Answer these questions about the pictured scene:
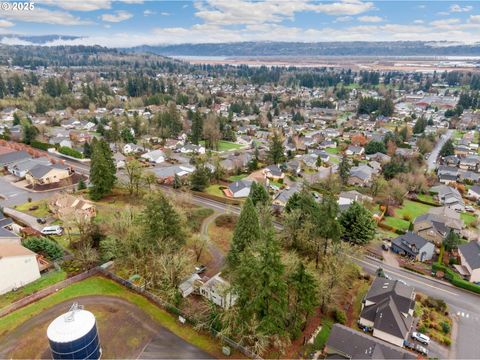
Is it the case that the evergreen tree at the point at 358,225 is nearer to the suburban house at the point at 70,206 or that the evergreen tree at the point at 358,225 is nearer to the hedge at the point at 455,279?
the hedge at the point at 455,279

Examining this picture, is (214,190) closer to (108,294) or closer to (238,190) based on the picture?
(238,190)

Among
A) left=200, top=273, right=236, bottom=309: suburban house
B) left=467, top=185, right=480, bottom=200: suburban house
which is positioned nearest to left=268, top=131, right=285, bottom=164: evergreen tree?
left=467, top=185, right=480, bottom=200: suburban house

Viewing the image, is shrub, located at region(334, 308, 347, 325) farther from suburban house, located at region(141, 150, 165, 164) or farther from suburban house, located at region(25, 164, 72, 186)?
suburban house, located at region(141, 150, 165, 164)

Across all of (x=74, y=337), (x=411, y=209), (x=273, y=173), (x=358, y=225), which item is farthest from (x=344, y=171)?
(x=74, y=337)

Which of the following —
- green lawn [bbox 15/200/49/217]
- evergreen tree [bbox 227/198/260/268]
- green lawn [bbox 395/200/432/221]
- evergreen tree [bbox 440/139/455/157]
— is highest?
evergreen tree [bbox 227/198/260/268]

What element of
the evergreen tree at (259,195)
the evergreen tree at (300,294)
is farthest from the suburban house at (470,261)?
the evergreen tree at (259,195)

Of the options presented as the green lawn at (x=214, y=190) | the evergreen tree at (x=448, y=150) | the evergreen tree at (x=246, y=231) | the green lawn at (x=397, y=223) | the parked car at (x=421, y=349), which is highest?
the evergreen tree at (x=246, y=231)
